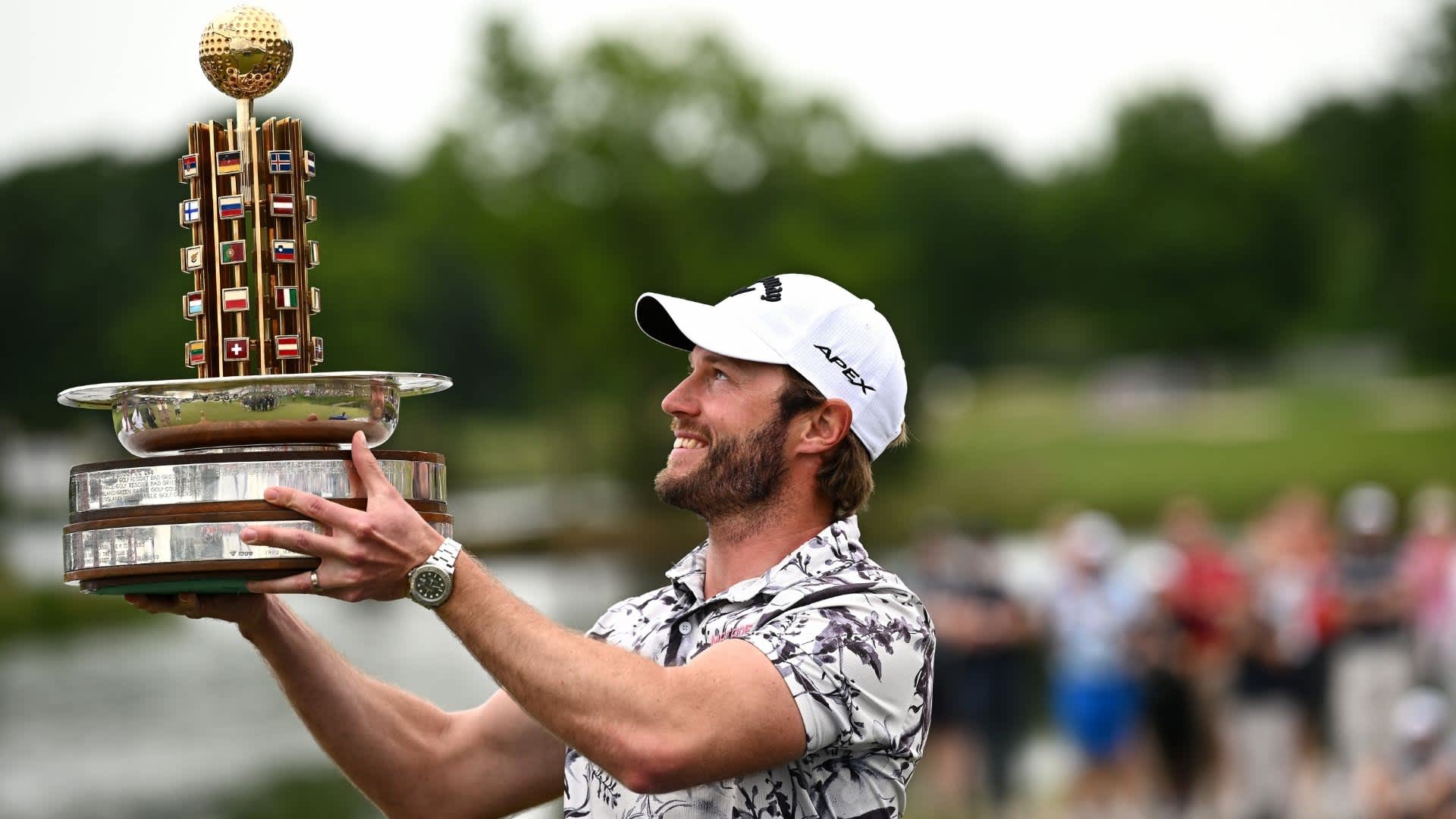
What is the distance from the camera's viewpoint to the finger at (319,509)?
10.5 ft

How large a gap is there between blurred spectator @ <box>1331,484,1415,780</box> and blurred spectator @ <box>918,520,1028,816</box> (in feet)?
7.03

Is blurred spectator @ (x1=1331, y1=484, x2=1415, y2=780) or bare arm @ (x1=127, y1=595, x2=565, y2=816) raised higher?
blurred spectator @ (x1=1331, y1=484, x2=1415, y2=780)

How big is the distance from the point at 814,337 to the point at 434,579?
3.25 feet

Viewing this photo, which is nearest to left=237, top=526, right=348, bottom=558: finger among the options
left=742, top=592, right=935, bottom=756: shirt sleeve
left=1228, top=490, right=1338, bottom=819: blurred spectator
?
left=742, top=592, right=935, bottom=756: shirt sleeve

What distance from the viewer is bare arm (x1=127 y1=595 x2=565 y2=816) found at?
402 cm

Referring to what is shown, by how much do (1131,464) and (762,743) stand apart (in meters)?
63.6

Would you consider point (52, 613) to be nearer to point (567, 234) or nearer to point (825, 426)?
point (567, 234)

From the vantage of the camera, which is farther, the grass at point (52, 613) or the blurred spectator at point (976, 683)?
the grass at point (52, 613)

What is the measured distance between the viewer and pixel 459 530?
5391 cm

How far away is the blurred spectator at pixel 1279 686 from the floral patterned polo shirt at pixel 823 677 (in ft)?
30.0

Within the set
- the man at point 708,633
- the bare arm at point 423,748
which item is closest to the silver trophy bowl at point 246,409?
the man at point 708,633

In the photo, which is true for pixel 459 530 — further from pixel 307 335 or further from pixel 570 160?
pixel 307 335

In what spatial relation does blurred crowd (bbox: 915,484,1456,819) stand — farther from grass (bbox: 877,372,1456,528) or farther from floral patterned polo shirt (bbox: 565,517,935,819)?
grass (bbox: 877,372,1456,528)

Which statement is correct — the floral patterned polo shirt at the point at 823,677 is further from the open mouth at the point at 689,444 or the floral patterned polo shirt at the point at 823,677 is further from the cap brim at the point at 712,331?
the cap brim at the point at 712,331
